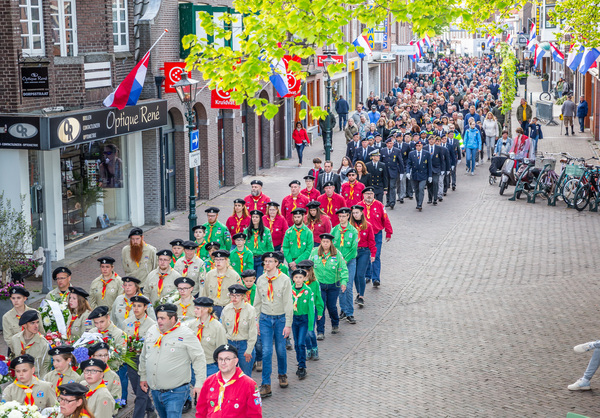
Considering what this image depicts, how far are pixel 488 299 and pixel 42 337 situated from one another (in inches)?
334

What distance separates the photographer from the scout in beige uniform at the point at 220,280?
38.6 feet

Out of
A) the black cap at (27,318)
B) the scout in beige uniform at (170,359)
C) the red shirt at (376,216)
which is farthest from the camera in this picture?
the red shirt at (376,216)

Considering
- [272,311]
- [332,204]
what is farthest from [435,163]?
[272,311]

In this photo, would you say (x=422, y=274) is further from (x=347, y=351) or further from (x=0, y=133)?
(x=0, y=133)

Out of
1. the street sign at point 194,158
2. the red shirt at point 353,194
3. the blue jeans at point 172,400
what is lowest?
the blue jeans at point 172,400

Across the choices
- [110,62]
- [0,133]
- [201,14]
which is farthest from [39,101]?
[201,14]

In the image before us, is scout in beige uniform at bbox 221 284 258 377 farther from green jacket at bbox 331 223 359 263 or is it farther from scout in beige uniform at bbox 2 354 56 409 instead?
green jacket at bbox 331 223 359 263

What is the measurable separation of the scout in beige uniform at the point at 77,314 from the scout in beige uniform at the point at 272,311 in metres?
2.14

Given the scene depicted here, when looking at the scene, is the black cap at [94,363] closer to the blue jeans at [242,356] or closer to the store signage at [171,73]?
the blue jeans at [242,356]

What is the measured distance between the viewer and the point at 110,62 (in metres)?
19.5

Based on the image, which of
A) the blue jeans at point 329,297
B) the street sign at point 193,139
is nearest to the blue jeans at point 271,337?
the blue jeans at point 329,297

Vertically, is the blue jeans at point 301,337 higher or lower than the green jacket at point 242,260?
lower

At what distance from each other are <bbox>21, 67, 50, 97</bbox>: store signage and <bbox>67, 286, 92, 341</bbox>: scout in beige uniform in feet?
22.9

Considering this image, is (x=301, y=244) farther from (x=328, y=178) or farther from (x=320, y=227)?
(x=328, y=178)
